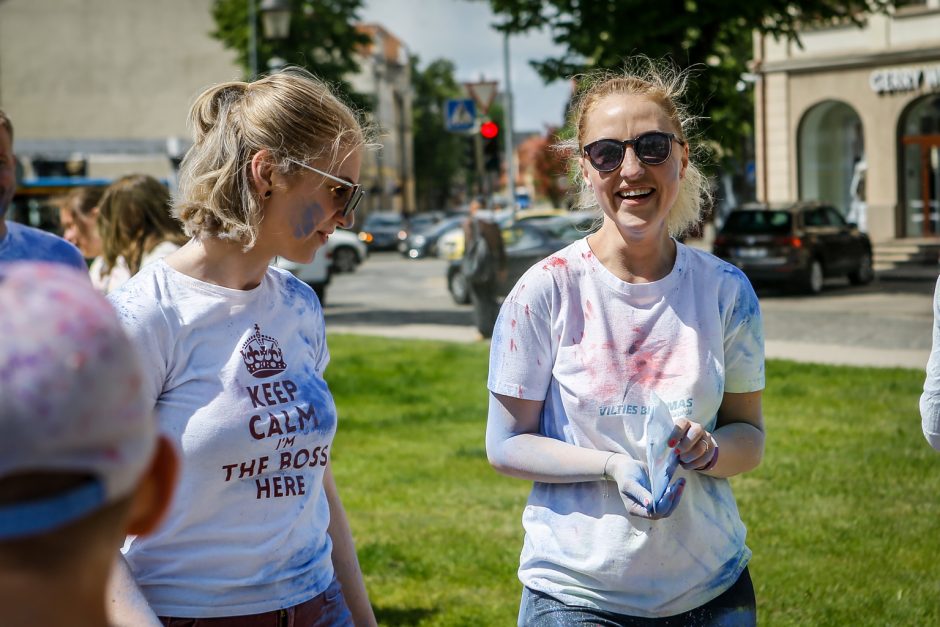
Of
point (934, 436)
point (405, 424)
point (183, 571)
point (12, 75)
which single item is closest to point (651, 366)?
point (934, 436)

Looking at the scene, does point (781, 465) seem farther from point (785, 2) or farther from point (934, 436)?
point (785, 2)

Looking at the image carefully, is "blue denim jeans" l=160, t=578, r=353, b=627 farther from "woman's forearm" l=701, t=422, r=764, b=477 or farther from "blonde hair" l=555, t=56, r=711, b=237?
"blonde hair" l=555, t=56, r=711, b=237

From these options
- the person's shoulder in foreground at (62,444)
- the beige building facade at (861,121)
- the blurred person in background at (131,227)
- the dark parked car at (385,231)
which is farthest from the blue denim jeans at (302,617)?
the dark parked car at (385,231)

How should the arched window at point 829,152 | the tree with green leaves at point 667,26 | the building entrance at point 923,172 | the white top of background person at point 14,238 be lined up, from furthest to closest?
the arched window at point 829,152 → the building entrance at point 923,172 → the tree with green leaves at point 667,26 → the white top of background person at point 14,238

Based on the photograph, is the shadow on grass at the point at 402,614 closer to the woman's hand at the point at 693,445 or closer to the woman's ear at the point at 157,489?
the woman's hand at the point at 693,445

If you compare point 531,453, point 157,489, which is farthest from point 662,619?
point 157,489

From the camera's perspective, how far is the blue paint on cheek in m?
2.44

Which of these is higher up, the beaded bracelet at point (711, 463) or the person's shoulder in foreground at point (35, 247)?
the person's shoulder in foreground at point (35, 247)

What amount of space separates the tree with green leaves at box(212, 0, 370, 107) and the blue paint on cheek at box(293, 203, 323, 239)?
40.1 m

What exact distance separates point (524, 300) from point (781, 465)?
565cm

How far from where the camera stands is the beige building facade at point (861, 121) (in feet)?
100

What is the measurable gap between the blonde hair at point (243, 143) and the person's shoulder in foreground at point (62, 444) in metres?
1.56

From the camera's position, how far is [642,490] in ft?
7.63

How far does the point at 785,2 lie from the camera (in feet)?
70.2
